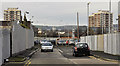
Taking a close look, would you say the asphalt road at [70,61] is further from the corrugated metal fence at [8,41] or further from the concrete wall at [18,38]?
the concrete wall at [18,38]

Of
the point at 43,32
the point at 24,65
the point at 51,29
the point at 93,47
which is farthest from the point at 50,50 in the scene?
the point at 51,29

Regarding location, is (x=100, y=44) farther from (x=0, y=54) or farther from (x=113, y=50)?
(x=0, y=54)

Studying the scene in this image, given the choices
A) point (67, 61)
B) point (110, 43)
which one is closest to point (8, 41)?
point (67, 61)

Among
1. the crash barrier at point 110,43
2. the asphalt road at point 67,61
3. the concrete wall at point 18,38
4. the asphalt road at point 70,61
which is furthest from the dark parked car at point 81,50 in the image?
the concrete wall at point 18,38

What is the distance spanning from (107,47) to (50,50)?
11.4m

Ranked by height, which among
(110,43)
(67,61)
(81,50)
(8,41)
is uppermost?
(8,41)

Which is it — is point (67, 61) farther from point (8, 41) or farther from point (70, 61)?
point (8, 41)

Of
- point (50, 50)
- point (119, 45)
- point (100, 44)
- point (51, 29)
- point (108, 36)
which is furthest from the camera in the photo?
point (51, 29)

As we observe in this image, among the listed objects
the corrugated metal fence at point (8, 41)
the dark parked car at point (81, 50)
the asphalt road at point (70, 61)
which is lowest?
the asphalt road at point (70, 61)

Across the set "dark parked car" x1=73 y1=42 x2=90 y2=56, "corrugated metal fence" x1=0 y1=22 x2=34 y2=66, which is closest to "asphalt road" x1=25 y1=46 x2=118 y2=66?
"dark parked car" x1=73 y1=42 x2=90 y2=56

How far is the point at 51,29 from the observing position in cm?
14425

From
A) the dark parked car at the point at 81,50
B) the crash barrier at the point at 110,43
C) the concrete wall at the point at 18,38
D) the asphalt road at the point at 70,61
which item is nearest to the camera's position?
the asphalt road at the point at 70,61

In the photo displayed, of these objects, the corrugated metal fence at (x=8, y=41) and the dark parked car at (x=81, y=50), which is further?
the dark parked car at (x=81, y=50)

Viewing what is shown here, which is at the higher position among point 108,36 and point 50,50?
point 108,36
